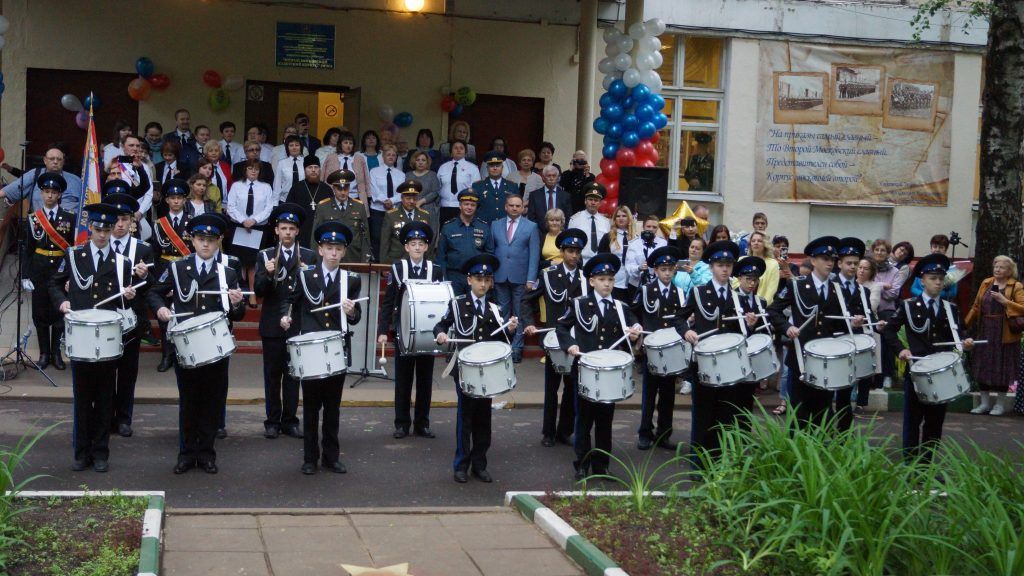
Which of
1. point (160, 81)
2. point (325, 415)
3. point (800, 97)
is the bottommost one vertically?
point (325, 415)

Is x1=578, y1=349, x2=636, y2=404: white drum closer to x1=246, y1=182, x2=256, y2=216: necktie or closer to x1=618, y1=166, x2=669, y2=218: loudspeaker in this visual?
x1=618, y1=166, x2=669, y2=218: loudspeaker

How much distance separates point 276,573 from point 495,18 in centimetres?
1392

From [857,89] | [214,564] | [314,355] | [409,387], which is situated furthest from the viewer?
[857,89]

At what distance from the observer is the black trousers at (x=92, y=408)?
9.50 m

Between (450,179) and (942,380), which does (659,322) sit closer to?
(942,380)

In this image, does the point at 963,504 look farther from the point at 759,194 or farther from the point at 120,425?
the point at 759,194

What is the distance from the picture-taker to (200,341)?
363 inches

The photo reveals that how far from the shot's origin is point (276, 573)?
6.90 m

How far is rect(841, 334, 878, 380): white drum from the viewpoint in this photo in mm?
10344

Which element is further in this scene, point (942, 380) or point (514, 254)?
point (514, 254)

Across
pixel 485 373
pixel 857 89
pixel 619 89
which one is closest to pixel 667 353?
pixel 485 373

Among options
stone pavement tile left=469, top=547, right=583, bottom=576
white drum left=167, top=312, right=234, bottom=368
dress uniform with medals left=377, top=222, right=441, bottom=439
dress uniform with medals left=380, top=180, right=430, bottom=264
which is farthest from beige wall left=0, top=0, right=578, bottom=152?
stone pavement tile left=469, top=547, right=583, bottom=576

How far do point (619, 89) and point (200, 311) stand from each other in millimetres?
8702

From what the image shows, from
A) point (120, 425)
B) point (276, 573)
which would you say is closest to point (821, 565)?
point (276, 573)
